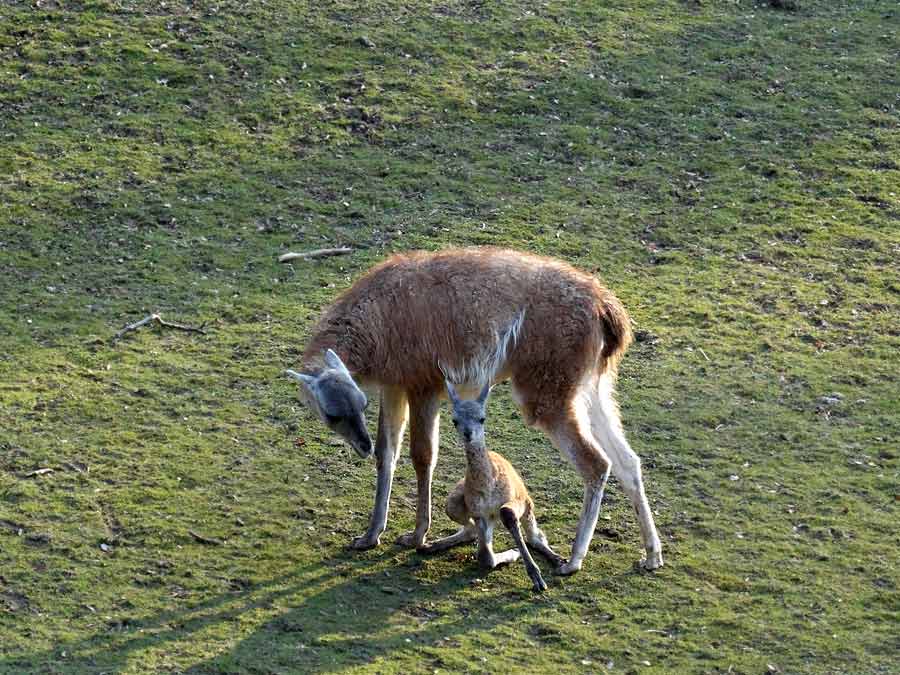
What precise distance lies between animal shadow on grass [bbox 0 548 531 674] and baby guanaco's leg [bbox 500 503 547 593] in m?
0.11

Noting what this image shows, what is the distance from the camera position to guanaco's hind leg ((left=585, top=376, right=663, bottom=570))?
9.40 m

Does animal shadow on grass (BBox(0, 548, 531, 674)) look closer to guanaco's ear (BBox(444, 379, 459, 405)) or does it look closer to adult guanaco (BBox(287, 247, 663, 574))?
adult guanaco (BBox(287, 247, 663, 574))

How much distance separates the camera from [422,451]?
9656mm

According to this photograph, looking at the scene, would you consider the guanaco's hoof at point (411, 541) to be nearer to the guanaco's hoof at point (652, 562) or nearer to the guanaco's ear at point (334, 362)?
the guanaco's ear at point (334, 362)

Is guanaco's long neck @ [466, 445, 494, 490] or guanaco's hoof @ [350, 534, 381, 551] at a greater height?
guanaco's long neck @ [466, 445, 494, 490]

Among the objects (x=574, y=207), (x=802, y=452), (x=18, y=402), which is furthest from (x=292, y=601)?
(x=574, y=207)

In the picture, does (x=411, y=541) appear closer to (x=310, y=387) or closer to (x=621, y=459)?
(x=310, y=387)

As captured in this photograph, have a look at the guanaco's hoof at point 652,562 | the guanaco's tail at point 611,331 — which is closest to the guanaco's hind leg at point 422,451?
the guanaco's tail at point 611,331

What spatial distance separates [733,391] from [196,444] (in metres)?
4.59

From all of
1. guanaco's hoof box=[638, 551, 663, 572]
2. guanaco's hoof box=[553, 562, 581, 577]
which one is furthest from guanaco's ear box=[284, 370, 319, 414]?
guanaco's hoof box=[638, 551, 663, 572]

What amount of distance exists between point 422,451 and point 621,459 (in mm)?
1384

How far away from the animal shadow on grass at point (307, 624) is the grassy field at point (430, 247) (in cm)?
3

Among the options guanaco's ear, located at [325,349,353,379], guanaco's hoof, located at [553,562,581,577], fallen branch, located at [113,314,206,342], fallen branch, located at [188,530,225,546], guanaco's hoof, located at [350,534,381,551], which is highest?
guanaco's ear, located at [325,349,353,379]

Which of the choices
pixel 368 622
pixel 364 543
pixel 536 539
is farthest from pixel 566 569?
pixel 368 622
